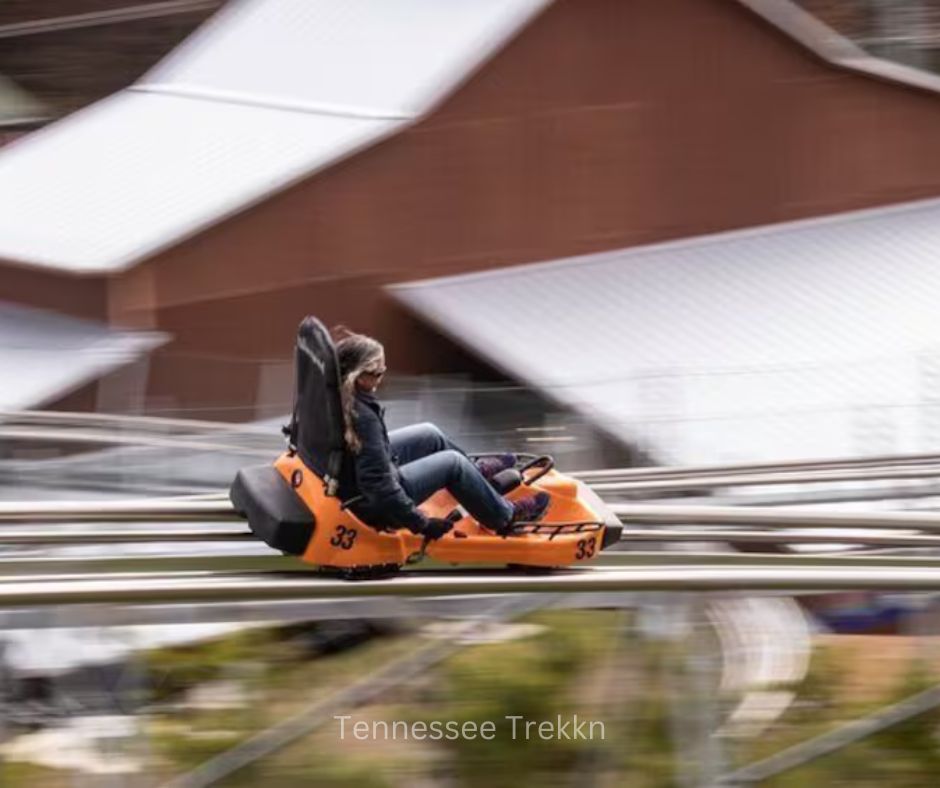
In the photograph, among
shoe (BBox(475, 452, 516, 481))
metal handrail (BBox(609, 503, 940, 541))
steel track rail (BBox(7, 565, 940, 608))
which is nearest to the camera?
steel track rail (BBox(7, 565, 940, 608))

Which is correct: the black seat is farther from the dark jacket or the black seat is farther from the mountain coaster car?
the dark jacket

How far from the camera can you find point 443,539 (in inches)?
265

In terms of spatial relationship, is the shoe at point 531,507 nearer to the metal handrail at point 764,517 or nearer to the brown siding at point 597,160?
the metal handrail at point 764,517

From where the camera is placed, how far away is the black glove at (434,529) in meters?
6.65

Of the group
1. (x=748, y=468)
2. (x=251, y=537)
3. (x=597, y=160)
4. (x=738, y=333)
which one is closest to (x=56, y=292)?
(x=597, y=160)

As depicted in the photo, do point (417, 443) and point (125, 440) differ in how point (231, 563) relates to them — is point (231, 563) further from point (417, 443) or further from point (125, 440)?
point (125, 440)

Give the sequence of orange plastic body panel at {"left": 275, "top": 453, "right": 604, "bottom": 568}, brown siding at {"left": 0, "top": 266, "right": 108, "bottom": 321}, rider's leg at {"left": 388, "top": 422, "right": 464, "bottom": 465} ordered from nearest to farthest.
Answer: orange plastic body panel at {"left": 275, "top": 453, "right": 604, "bottom": 568} < rider's leg at {"left": 388, "top": 422, "right": 464, "bottom": 465} < brown siding at {"left": 0, "top": 266, "right": 108, "bottom": 321}

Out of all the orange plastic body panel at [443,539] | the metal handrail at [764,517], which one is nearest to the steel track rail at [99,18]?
the metal handrail at [764,517]

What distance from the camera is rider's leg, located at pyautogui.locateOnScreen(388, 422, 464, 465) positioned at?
23.1 feet

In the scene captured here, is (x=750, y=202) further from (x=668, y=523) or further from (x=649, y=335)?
(x=668, y=523)

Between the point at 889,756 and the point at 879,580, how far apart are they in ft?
1.46

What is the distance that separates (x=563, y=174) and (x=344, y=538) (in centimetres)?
1146

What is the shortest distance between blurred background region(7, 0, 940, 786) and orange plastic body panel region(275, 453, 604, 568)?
433mm

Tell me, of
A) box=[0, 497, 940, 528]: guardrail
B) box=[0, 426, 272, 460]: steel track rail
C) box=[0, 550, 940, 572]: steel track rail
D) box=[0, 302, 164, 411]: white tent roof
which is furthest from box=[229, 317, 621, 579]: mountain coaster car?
box=[0, 302, 164, 411]: white tent roof
